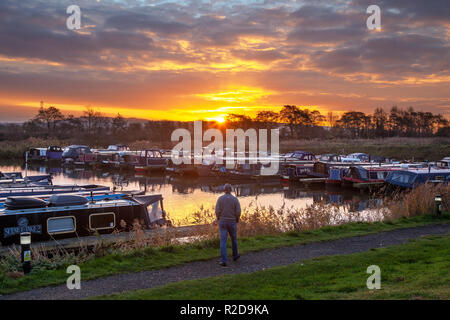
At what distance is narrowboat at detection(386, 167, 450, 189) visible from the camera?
1252 inches

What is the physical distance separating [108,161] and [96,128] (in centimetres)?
7411

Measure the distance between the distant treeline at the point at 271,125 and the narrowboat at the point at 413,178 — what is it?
8579cm

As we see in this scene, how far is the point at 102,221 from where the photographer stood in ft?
52.9

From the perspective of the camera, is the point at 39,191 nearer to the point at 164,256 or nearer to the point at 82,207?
the point at 82,207

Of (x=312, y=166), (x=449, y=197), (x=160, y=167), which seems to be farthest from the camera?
(x=160, y=167)

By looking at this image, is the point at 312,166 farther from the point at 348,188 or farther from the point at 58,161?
the point at 58,161

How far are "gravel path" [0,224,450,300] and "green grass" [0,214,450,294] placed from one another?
1.05 ft

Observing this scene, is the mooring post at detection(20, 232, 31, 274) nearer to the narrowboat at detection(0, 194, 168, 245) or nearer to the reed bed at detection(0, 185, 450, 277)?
the reed bed at detection(0, 185, 450, 277)

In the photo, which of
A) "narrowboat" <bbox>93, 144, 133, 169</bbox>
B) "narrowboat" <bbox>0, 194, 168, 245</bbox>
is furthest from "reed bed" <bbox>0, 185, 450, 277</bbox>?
"narrowboat" <bbox>93, 144, 133, 169</bbox>

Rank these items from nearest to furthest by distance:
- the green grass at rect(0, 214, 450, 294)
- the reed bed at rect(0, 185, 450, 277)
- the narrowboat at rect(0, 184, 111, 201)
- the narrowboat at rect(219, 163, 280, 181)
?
the green grass at rect(0, 214, 450, 294)
the reed bed at rect(0, 185, 450, 277)
the narrowboat at rect(0, 184, 111, 201)
the narrowboat at rect(219, 163, 280, 181)

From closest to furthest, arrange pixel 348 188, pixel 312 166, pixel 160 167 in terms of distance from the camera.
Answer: pixel 348 188
pixel 312 166
pixel 160 167

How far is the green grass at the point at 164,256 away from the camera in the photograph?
387 inches
